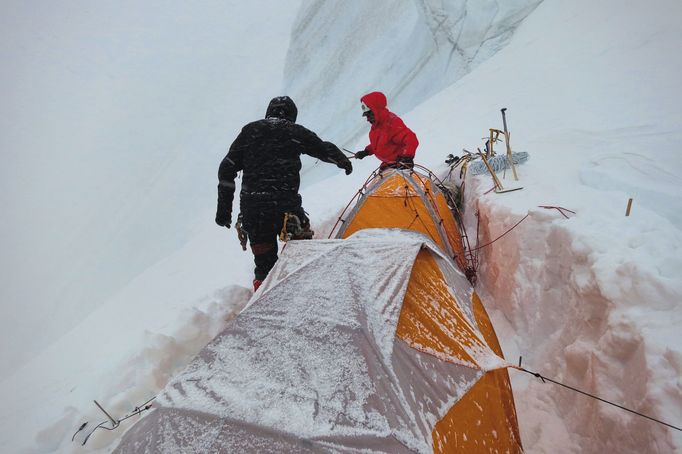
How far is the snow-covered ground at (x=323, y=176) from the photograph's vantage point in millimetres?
1691

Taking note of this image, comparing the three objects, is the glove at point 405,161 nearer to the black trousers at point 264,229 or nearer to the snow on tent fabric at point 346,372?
the black trousers at point 264,229

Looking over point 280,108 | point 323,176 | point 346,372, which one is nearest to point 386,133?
point 280,108

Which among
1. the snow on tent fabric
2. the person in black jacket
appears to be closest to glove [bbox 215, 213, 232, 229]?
the person in black jacket

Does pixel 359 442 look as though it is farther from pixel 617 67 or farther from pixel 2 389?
pixel 617 67

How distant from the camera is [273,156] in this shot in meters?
2.31

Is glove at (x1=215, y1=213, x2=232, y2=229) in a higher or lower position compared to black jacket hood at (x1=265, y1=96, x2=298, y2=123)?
lower

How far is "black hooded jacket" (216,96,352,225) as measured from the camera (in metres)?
2.30

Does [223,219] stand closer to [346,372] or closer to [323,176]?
[346,372]

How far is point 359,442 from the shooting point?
2.97 ft

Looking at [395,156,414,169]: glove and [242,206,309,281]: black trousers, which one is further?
[395,156,414,169]: glove

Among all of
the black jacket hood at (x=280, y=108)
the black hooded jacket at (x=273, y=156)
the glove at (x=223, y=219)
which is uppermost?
the black jacket hood at (x=280, y=108)

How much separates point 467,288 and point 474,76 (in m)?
7.29

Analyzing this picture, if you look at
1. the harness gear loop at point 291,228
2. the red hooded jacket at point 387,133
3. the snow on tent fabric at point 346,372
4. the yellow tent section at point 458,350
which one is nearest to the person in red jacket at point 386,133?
the red hooded jacket at point 387,133

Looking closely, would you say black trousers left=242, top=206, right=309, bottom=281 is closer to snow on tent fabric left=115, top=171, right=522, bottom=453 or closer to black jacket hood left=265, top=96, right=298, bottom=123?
black jacket hood left=265, top=96, right=298, bottom=123
